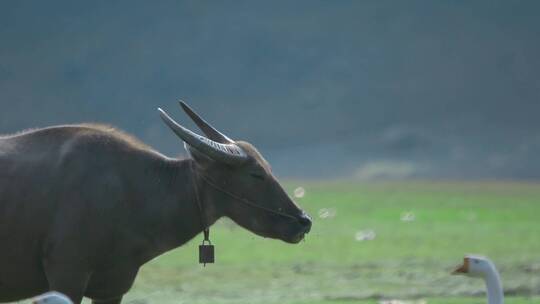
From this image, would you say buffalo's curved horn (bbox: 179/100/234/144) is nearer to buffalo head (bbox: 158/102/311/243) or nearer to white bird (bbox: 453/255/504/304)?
buffalo head (bbox: 158/102/311/243)

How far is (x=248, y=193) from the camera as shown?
32.1 feet

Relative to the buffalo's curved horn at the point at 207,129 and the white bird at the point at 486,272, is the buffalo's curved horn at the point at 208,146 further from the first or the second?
the white bird at the point at 486,272

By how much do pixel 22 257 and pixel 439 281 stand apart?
35.9 feet

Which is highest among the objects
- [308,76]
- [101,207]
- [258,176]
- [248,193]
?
[308,76]

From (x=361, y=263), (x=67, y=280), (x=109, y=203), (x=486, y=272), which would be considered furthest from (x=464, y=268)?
(x=361, y=263)

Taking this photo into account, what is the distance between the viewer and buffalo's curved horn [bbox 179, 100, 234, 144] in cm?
991

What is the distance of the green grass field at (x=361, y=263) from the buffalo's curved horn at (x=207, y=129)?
625cm

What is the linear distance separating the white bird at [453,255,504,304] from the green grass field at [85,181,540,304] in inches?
238

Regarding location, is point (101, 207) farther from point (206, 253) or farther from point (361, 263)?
point (361, 263)

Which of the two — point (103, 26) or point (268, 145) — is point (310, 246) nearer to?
point (268, 145)

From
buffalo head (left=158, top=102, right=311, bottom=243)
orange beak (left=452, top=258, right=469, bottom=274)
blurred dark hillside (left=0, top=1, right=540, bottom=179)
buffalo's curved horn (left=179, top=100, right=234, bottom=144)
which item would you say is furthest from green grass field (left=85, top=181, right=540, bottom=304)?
blurred dark hillside (left=0, top=1, right=540, bottom=179)

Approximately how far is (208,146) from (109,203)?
29.5 inches

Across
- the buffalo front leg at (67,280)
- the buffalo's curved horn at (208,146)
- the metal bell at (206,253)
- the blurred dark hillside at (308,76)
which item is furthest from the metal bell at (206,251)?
the blurred dark hillside at (308,76)

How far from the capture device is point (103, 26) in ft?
451
